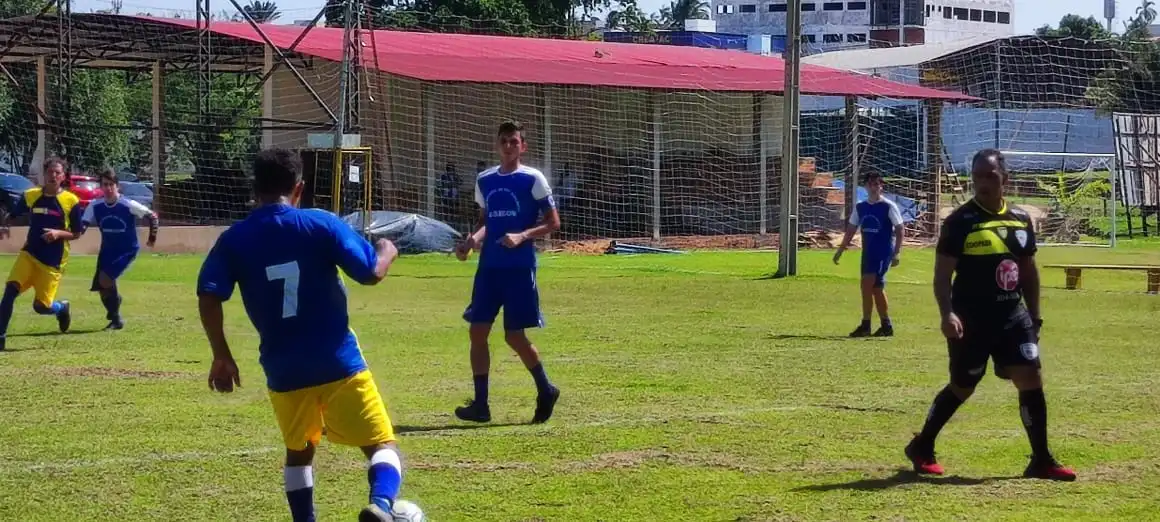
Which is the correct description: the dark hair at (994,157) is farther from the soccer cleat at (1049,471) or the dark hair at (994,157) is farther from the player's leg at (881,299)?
the player's leg at (881,299)

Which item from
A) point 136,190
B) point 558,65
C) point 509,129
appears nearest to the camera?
point 509,129

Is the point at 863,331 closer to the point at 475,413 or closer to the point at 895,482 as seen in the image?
the point at 475,413

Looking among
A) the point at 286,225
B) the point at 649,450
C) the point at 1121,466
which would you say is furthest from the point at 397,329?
the point at 286,225

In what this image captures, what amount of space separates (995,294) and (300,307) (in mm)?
3732

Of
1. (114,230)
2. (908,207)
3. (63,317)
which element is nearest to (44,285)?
(63,317)

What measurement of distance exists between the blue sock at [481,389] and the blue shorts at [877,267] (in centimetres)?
747

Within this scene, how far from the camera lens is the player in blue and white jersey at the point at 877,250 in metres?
16.7

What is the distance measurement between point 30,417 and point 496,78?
74.8 ft

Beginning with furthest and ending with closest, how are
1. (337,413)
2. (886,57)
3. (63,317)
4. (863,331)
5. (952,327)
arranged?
(886,57), (863,331), (63,317), (952,327), (337,413)

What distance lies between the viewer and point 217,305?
636cm

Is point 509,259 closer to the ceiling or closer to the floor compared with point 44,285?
closer to the ceiling

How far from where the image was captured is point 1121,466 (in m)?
8.72

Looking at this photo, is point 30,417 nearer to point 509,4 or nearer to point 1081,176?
point 1081,176

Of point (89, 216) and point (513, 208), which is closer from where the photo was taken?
point (513, 208)
